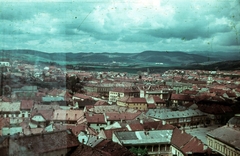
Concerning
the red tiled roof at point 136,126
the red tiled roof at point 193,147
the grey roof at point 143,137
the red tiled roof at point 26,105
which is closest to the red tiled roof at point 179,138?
the grey roof at point 143,137

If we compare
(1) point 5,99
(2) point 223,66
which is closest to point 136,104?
(1) point 5,99

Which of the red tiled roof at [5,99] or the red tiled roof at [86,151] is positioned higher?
the red tiled roof at [5,99]

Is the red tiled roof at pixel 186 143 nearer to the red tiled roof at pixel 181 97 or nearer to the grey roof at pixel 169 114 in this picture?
the grey roof at pixel 169 114

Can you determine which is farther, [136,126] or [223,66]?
[223,66]

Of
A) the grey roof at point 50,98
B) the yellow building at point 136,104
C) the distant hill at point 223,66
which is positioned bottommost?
the yellow building at point 136,104

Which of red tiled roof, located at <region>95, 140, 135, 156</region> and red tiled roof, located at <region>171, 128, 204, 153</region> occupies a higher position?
→ red tiled roof, located at <region>95, 140, 135, 156</region>

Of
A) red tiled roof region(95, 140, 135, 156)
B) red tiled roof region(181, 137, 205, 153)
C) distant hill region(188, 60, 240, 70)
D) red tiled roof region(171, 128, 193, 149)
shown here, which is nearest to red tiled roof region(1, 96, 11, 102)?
red tiled roof region(95, 140, 135, 156)

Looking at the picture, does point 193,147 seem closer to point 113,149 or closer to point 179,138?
point 179,138

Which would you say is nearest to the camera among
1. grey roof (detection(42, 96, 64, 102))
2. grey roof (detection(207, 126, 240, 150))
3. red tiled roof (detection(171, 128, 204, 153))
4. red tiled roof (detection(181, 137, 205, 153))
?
red tiled roof (detection(181, 137, 205, 153))

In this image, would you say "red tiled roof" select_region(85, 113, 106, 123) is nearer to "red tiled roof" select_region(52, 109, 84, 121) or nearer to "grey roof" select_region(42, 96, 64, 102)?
"red tiled roof" select_region(52, 109, 84, 121)
